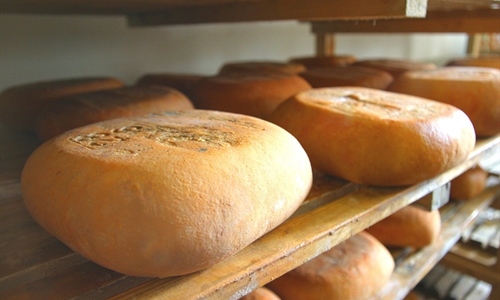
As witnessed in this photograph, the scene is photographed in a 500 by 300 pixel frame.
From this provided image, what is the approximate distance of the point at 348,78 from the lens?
163 cm

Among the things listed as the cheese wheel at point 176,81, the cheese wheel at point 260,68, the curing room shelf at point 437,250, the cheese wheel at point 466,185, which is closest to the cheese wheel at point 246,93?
the cheese wheel at point 176,81

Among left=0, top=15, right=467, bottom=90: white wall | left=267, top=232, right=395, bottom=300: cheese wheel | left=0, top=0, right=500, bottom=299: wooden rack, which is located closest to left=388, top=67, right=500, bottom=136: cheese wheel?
left=0, top=0, right=500, bottom=299: wooden rack

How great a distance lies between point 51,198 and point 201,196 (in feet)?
0.82

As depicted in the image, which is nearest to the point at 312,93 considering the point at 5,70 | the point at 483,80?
the point at 483,80

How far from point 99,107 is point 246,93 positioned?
469mm

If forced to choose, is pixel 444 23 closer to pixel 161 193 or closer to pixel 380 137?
pixel 380 137

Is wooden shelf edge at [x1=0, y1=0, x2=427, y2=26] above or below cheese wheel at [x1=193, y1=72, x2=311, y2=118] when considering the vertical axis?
above

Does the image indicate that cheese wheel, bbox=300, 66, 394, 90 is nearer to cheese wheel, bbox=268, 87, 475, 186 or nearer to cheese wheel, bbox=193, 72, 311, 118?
cheese wheel, bbox=193, 72, 311, 118

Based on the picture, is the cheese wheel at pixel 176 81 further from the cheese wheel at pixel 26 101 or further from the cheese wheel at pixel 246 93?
the cheese wheel at pixel 26 101

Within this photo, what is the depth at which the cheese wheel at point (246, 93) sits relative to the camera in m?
1.38

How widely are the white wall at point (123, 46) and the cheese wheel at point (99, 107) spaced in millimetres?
634

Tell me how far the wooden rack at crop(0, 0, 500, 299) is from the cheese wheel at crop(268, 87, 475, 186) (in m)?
0.06

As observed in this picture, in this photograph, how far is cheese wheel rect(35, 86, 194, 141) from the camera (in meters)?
1.14

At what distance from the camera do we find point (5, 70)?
169 cm
